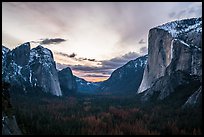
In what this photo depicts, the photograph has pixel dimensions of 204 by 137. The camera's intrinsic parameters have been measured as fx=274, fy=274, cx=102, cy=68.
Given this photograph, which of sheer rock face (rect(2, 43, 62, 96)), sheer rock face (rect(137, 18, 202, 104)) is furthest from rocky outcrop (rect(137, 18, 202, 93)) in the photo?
sheer rock face (rect(2, 43, 62, 96))

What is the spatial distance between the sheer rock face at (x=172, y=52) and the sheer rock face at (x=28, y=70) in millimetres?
60975

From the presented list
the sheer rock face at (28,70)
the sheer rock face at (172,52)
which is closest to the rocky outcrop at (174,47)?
the sheer rock face at (172,52)

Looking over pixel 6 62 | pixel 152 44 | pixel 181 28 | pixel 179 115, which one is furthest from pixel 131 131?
pixel 6 62

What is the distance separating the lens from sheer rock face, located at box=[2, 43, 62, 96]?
165 metres

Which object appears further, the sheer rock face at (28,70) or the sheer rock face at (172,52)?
the sheer rock face at (28,70)

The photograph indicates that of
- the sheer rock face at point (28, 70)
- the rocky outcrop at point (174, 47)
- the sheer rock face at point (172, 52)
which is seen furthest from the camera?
the sheer rock face at point (28, 70)

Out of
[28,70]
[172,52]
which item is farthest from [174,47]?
[28,70]

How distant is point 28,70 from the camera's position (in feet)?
573

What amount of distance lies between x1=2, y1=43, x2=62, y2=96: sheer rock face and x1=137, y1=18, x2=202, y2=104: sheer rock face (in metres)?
61.0

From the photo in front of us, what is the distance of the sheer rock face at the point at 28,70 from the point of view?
165 metres

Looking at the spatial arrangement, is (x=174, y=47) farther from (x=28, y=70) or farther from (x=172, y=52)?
(x=28, y=70)

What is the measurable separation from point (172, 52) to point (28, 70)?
9324 cm

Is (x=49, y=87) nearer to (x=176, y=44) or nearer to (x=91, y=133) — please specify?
(x=176, y=44)

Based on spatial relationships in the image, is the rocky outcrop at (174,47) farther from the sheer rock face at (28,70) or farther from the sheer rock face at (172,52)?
the sheer rock face at (28,70)
